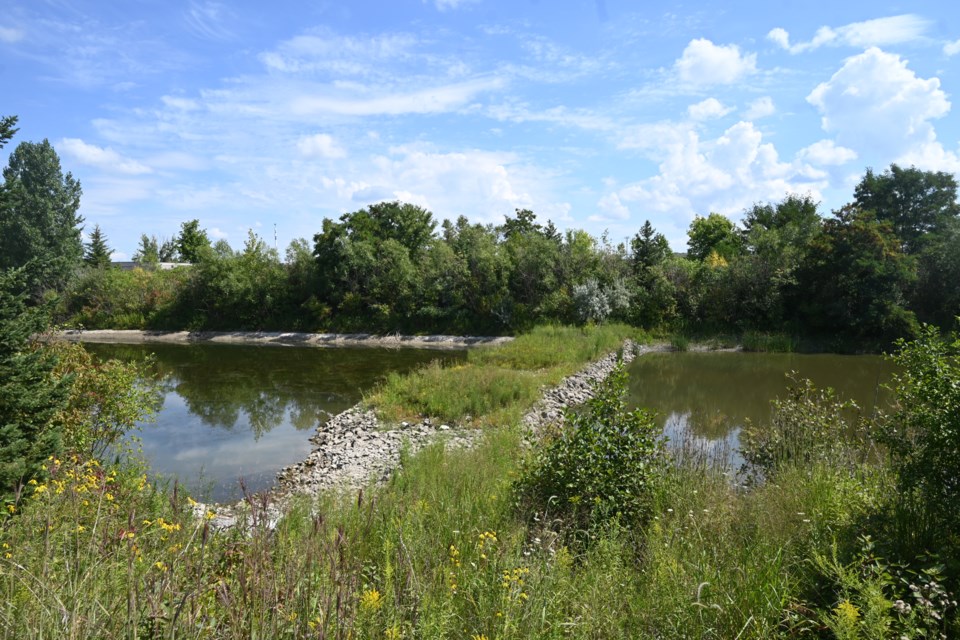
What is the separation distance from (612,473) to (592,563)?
117 centimetres

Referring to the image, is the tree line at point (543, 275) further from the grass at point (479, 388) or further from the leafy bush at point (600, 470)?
the leafy bush at point (600, 470)

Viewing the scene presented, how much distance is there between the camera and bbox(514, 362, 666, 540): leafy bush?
5023 millimetres

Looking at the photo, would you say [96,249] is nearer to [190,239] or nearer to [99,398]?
[190,239]

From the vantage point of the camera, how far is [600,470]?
5219 millimetres

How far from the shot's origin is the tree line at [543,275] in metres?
25.7

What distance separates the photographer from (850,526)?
13.0 feet

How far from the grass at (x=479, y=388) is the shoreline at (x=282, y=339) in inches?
380

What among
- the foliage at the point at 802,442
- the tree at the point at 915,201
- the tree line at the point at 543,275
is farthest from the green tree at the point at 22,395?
the tree at the point at 915,201

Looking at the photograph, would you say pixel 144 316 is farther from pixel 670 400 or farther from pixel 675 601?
pixel 675 601

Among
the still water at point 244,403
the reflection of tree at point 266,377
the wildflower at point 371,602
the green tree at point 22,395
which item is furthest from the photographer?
the reflection of tree at point 266,377

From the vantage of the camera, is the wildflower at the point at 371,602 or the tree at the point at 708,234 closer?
the wildflower at the point at 371,602

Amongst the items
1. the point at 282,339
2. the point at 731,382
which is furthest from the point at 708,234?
the point at 282,339

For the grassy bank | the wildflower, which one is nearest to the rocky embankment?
the grassy bank

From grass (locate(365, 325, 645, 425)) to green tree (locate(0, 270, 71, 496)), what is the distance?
26.3ft
